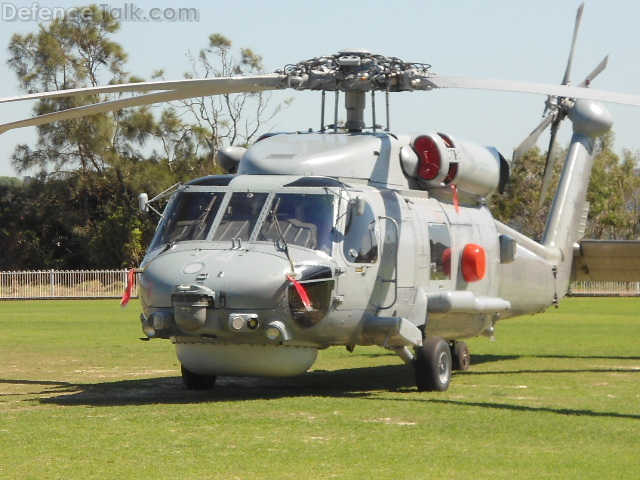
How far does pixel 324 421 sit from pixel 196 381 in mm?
3282

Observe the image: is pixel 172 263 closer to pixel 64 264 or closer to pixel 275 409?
pixel 275 409

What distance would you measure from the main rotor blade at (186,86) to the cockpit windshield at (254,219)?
4.12ft

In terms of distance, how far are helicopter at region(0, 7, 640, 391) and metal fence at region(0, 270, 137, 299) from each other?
127 ft

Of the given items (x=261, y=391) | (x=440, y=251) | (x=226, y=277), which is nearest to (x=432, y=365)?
(x=440, y=251)

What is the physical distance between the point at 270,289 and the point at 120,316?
23917 millimetres

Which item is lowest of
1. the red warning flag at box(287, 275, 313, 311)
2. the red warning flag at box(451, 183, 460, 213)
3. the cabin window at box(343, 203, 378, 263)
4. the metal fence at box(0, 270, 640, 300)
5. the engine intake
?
the metal fence at box(0, 270, 640, 300)

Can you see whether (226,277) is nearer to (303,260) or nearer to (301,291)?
(301,291)

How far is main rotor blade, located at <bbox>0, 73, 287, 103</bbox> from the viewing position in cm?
1201

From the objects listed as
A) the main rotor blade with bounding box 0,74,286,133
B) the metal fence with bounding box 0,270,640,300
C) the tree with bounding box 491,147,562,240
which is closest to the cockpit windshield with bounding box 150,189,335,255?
the main rotor blade with bounding box 0,74,286,133

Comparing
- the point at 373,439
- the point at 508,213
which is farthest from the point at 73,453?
the point at 508,213

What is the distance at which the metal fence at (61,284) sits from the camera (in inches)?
2071

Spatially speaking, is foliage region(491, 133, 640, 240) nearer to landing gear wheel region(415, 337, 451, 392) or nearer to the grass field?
the grass field

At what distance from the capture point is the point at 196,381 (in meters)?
13.8

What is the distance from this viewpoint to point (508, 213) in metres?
70.2
